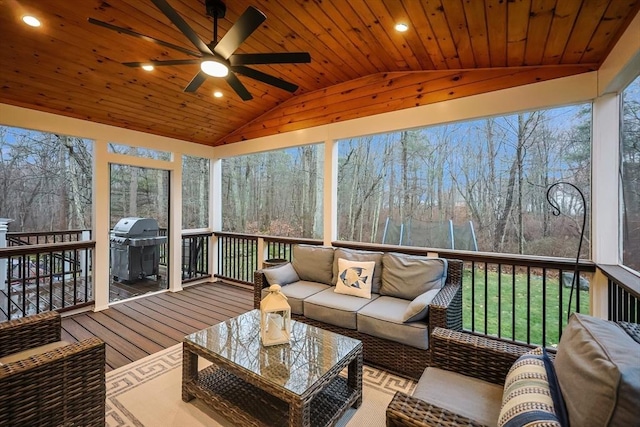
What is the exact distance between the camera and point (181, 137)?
5094mm

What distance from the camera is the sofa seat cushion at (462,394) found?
1.38m

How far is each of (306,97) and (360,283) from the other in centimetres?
290

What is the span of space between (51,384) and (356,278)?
2.43 meters

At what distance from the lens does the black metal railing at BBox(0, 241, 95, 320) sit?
3598mm

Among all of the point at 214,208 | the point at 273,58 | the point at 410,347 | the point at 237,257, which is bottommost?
the point at 410,347

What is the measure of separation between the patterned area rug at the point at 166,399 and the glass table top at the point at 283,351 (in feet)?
1.36

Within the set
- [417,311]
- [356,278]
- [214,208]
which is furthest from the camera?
[214,208]

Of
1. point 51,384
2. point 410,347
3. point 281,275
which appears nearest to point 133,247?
point 281,275

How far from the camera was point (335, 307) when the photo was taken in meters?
2.84

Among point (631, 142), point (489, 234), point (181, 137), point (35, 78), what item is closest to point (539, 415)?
point (631, 142)

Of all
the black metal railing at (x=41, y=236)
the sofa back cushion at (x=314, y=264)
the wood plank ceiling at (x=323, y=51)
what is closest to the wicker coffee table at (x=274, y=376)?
the sofa back cushion at (x=314, y=264)

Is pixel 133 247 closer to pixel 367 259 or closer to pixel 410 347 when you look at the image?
pixel 367 259

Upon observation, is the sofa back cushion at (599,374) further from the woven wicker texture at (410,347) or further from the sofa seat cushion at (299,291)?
the sofa seat cushion at (299,291)

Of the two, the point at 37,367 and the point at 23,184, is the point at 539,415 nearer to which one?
the point at 37,367
